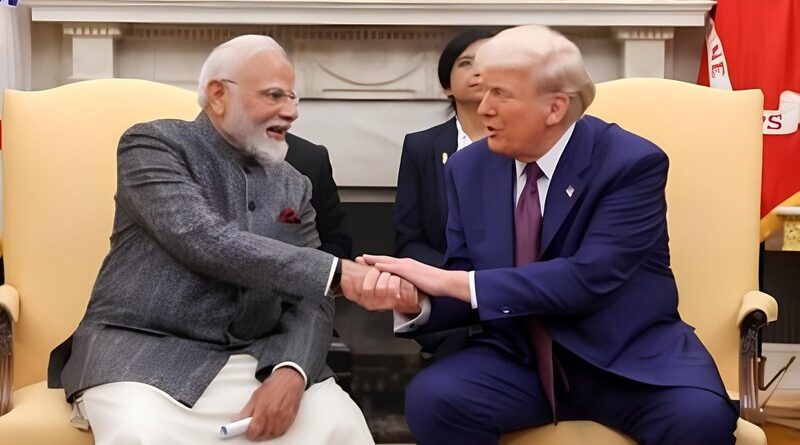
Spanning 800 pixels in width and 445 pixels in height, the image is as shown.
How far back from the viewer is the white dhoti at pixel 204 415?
7.97 feet

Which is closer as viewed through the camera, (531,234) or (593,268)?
(593,268)

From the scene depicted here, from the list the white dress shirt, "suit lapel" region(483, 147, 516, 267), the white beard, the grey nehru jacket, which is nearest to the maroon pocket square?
the grey nehru jacket

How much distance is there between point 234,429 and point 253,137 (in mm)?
735

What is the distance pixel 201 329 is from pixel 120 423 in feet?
1.11

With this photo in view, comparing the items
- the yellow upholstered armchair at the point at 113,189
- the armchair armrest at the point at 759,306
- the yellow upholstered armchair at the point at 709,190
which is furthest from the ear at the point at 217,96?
the armchair armrest at the point at 759,306

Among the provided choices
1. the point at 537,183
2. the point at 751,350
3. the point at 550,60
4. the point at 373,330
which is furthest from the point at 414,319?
the point at 373,330

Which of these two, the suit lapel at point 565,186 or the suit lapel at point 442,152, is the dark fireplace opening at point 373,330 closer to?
the suit lapel at point 442,152

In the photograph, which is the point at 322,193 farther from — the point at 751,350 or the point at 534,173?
the point at 751,350

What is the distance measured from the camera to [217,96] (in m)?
2.79

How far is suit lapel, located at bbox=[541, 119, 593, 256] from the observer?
2689 millimetres

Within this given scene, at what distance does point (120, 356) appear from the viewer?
258 cm

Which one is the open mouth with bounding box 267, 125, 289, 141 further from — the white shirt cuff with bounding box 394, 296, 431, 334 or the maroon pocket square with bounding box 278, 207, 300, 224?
the white shirt cuff with bounding box 394, 296, 431, 334

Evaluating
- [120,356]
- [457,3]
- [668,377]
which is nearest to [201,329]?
[120,356]

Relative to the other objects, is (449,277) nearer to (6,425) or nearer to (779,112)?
(6,425)
